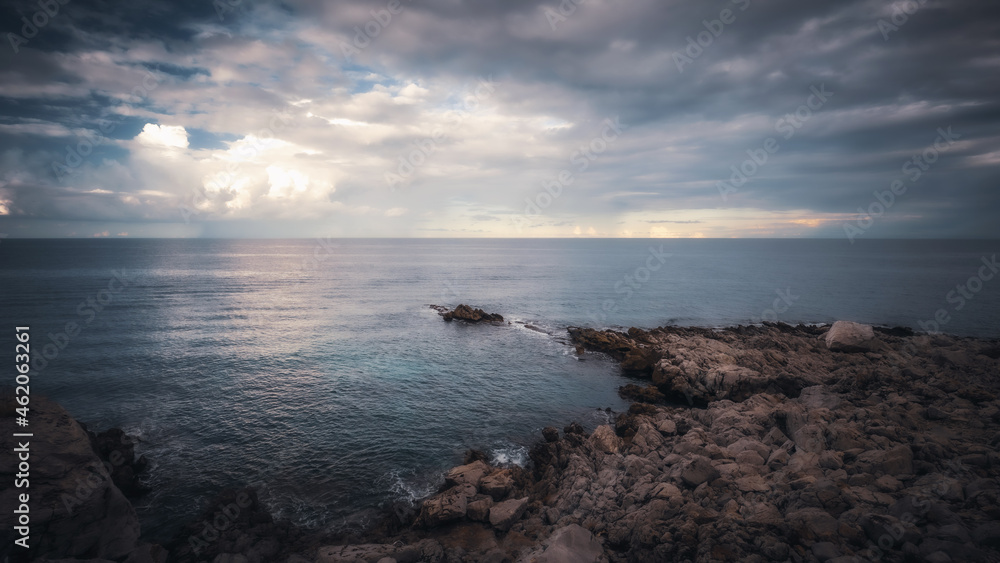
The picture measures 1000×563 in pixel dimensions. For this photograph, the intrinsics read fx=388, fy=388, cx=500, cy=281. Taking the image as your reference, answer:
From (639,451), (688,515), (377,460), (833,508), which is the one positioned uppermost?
(833,508)

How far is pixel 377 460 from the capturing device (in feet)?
77.6

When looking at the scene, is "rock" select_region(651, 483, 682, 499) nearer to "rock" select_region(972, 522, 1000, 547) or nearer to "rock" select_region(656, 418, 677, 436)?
"rock" select_region(972, 522, 1000, 547)

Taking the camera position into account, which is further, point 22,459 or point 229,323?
point 229,323

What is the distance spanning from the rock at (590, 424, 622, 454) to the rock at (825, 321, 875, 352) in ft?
95.8

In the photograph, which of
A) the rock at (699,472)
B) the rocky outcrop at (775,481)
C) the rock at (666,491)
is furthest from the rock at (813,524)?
the rock at (666,491)

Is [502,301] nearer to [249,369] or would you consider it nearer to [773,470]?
[249,369]

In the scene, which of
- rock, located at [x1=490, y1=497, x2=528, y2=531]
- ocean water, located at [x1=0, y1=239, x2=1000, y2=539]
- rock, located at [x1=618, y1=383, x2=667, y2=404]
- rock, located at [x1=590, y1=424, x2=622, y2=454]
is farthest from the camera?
rock, located at [x1=618, y1=383, x2=667, y2=404]

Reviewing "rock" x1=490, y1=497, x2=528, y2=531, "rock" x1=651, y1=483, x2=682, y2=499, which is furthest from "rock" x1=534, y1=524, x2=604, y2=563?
"rock" x1=651, y1=483, x2=682, y2=499

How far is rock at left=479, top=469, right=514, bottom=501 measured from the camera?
62.6 feet

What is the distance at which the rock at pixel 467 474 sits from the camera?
20.0m

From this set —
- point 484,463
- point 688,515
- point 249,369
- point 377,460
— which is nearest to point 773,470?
point 688,515

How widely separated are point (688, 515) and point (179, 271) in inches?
5486

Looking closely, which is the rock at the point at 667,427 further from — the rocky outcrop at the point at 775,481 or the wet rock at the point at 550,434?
the wet rock at the point at 550,434

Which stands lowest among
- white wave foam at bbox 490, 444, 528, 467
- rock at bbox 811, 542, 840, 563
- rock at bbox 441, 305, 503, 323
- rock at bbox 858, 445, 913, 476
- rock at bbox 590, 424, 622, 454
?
white wave foam at bbox 490, 444, 528, 467
